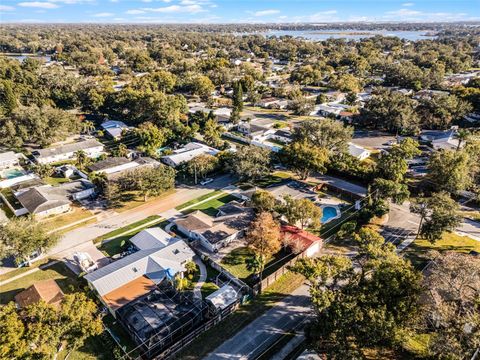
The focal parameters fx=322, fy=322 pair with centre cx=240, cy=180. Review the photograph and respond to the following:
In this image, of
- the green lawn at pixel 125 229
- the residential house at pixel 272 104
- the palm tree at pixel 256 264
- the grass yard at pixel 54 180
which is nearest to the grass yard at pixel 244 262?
the palm tree at pixel 256 264

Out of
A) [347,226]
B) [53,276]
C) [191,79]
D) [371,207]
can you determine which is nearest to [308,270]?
[347,226]

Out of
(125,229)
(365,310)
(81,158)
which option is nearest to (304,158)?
(125,229)

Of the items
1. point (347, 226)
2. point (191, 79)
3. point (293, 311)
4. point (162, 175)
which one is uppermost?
point (191, 79)

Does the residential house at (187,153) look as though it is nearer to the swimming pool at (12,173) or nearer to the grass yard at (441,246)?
the swimming pool at (12,173)

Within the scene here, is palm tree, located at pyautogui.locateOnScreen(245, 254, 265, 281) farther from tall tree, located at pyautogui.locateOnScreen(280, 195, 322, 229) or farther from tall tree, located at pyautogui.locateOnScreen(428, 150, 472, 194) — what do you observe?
tall tree, located at pyautogui.locateOnScreen(428, 150, 472, 194)

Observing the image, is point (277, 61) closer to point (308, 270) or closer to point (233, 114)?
point (233, 114)

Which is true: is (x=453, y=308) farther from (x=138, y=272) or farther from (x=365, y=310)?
(x=138, y=272)
